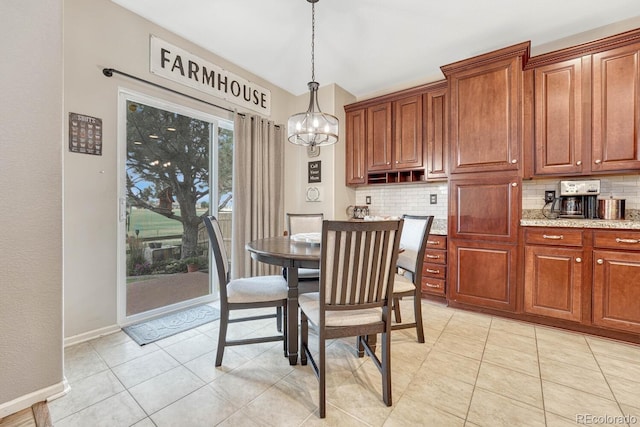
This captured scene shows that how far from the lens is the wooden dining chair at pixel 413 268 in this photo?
6.73ft

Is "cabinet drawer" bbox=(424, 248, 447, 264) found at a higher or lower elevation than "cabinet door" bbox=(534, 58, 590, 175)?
lower

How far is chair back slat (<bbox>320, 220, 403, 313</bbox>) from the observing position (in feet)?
4.37

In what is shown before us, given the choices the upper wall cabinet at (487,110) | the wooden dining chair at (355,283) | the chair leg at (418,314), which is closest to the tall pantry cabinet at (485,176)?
the upper wall cabinet at (487,110)

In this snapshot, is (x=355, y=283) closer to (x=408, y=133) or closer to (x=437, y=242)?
(x=437, y=242)

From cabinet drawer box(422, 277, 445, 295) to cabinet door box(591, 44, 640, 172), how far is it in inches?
67.1

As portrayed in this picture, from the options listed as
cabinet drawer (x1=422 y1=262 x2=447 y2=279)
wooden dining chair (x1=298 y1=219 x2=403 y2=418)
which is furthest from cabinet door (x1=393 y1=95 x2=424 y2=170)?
wooden dining chair (x1=298 y1=219 x2=403 y2=418)

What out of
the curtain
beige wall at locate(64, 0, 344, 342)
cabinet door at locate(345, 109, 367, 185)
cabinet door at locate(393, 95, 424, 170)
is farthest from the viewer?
cabinet door at locate(345, 109, 367, 185)

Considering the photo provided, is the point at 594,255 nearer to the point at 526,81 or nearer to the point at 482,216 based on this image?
the point at 482,216

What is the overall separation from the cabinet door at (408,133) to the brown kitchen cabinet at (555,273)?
1.47 meters

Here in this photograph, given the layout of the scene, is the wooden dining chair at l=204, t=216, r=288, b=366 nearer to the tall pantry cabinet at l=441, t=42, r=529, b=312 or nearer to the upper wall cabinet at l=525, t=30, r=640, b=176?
the tall pantry cabinet at l=441, t=42, r=529, b=312

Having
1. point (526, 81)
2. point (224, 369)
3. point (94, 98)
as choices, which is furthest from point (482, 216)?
point (94, 98)

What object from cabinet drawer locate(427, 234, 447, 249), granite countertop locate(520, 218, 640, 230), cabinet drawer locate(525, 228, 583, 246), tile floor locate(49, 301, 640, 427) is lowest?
tile floor locate(49, 301, 640, 427)

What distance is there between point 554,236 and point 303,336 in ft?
7.58

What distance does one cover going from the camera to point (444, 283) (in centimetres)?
295
